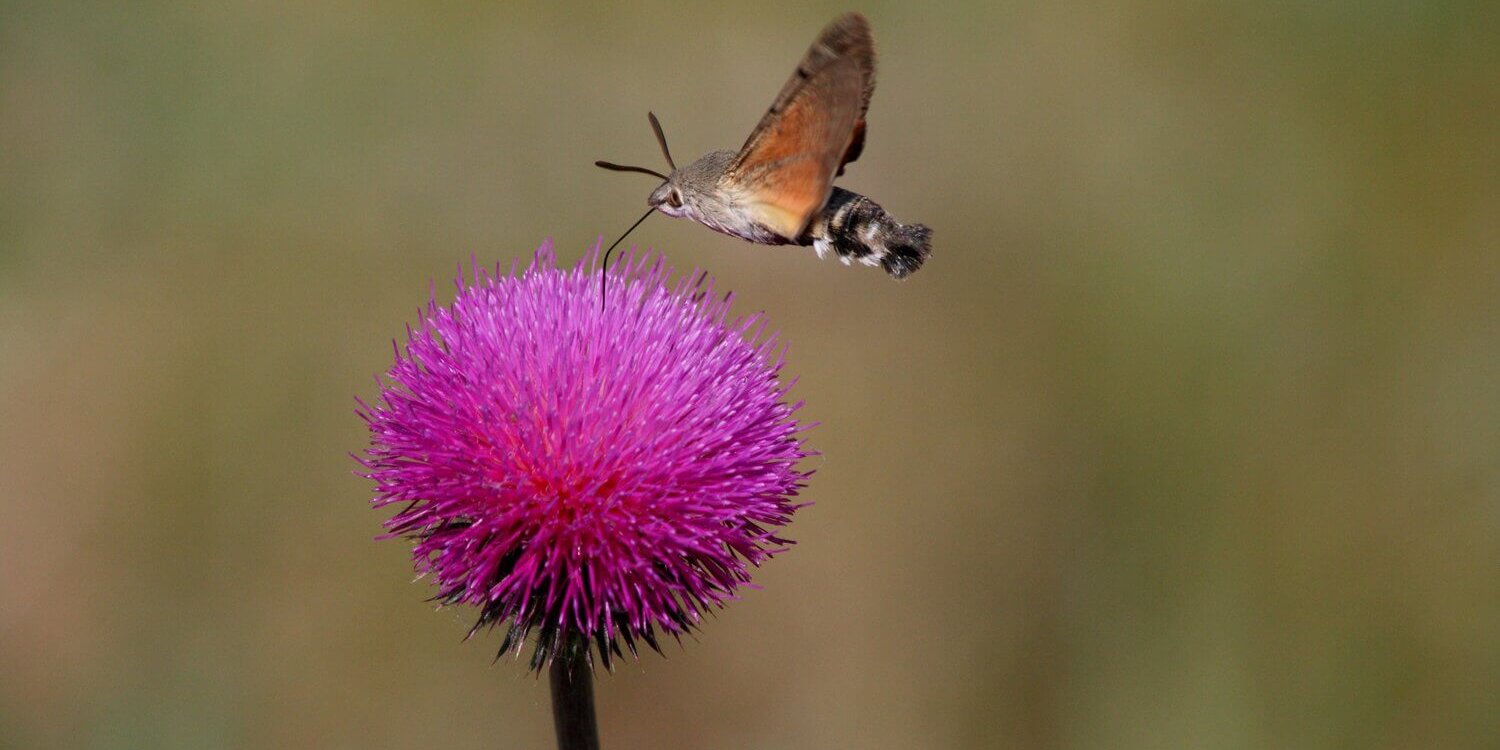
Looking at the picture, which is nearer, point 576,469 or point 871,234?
point 576,469

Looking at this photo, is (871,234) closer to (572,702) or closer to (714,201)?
(714,201)

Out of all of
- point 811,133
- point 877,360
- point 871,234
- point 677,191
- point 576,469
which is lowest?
point 576,469

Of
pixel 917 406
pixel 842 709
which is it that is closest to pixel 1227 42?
pixel 917 406

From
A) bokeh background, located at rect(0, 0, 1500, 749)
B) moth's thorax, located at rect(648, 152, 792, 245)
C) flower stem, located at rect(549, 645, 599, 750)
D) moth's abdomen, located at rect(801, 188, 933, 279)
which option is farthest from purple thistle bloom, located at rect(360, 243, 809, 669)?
bokeh background, located at rect(0, 0, 1500, 749)

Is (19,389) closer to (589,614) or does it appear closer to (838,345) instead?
(838,345)

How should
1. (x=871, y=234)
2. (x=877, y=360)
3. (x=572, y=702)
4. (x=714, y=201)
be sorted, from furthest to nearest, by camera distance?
(x=877, y=360) < (x=714, y=201) < (x=871, y=234) < (x=572, y=702)

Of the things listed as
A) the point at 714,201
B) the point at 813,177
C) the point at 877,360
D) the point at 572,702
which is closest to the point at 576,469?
the point at 572,702
